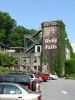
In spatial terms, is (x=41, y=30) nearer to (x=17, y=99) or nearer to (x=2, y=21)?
(x=2, y=21)

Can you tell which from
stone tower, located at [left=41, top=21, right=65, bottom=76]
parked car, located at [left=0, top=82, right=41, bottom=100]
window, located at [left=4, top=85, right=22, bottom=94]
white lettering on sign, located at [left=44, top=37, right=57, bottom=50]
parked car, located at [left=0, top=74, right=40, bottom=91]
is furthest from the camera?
white lettering on sign, located at [left=44, top=37, right=57, bottom=50]

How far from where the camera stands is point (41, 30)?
10469cm

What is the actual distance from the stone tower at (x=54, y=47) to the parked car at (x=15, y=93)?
76.2 m

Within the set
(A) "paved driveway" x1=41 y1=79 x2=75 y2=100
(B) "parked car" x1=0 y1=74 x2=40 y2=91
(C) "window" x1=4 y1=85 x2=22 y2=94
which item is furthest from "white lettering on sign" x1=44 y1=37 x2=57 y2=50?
(C) "window" x1=4 y1=85 x2=22 y2=94

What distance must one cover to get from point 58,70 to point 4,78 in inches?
2586

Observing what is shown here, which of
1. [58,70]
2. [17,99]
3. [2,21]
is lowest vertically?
[17,99]

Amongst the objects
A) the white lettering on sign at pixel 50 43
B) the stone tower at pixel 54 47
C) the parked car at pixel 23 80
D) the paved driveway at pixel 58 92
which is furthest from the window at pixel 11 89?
the white lettering on sign at pixel 50 43

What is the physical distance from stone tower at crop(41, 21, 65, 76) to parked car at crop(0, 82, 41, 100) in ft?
250

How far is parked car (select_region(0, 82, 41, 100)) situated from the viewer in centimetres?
1941

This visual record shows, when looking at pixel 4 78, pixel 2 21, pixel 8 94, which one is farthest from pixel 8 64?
pixel 8 94

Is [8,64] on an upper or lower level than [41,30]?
lower

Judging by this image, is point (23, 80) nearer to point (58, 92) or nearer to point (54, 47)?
point (58, 92)

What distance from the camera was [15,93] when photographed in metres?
19.8

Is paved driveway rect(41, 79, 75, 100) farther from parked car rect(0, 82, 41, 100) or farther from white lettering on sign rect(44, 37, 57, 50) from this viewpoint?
white lettering on sign rect(44, 37, 57, 50)
